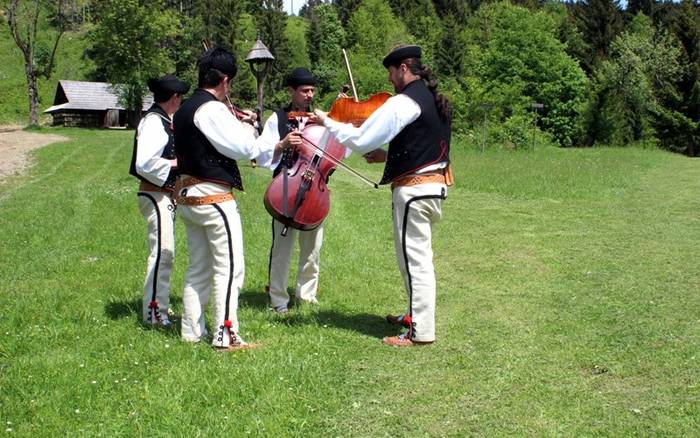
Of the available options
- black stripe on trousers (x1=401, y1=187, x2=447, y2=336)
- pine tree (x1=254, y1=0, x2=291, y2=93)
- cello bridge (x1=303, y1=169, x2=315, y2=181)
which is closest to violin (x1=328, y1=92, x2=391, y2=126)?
cello bridge (x1=303, y1=169, x2=315, y2=181)

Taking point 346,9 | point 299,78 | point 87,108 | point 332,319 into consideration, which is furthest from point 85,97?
point 332,319

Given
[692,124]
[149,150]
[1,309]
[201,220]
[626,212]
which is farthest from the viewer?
[692,124]

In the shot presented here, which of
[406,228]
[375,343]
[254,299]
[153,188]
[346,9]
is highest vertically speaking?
[346,9]

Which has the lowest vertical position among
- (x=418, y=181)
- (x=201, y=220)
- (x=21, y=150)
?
(x=21, y=150)

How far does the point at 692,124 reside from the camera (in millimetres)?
41531

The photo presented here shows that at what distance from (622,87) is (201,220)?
1866 inches

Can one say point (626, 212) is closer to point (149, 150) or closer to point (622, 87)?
point (149, 150)

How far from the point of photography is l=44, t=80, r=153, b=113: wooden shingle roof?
188ft

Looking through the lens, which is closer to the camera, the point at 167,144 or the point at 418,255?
the point at 418,255

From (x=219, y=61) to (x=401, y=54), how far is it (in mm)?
1340

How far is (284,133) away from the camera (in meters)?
6.24

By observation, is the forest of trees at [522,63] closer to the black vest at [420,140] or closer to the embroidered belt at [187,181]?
the black vest at [420,140]

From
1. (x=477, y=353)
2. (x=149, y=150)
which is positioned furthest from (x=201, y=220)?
(x=477, y=353)

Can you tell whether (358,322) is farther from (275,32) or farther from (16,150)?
(275,32)
